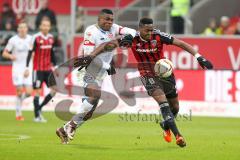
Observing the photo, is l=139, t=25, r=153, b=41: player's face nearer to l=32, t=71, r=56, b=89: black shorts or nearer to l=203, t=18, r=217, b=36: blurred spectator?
l=32, t=71, r=56, b=89: black shorts

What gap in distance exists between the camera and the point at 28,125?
17766 millimetres

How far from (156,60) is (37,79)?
6.53m

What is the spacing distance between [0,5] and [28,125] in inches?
524

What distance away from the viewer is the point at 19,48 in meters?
20.7

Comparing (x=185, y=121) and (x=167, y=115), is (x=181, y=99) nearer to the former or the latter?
(x=185, y=121)

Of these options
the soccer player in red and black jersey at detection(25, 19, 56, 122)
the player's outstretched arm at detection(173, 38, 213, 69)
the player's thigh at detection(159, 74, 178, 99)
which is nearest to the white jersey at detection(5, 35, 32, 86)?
the soccer player in red and black jersey at detection(25, 19, 56, 122)

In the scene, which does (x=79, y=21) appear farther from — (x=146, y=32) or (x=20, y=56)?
(x=146, y=32)

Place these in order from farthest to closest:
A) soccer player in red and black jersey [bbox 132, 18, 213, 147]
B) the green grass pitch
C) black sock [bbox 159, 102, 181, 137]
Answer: soccer player in red and black jersey [bbox 132, 18, 213, 147]
black sock [bbox 159, 102, 181, 137]
the green grass pitch

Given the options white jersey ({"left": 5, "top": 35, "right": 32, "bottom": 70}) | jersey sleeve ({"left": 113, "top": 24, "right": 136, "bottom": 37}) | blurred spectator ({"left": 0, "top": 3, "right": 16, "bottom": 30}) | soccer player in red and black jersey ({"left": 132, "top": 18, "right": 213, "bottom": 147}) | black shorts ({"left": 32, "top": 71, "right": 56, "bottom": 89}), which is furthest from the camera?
blurred spectator ({"left": 0, "top": 3, "right": 16, "bottom": 30})

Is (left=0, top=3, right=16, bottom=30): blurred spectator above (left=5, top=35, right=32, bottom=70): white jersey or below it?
above

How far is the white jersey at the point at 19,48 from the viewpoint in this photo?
2052 centimetres

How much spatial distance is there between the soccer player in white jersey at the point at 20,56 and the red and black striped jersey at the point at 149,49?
726 centimetres

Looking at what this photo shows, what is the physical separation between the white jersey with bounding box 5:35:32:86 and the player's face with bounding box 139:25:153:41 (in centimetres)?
784

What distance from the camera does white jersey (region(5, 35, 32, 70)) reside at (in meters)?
20.5
